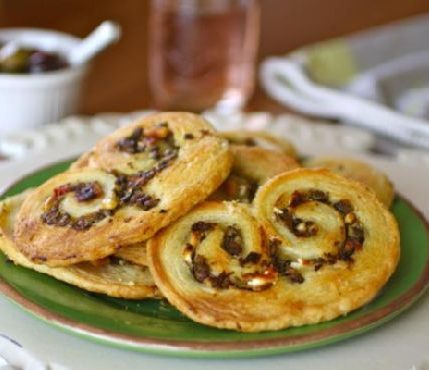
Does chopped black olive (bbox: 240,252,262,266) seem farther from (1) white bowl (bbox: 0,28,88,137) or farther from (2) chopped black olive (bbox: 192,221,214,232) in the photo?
(1) white bowl (bbox: 0,28,88,137)

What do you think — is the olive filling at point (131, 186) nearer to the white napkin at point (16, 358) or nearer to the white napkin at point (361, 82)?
the white napkin at point (16, 358)

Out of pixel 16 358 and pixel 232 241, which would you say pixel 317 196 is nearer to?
pixel 232 241

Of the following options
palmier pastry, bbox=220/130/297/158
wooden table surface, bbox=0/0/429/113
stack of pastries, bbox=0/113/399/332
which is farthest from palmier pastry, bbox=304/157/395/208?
wooden table surface, bbox=0/0/429/113

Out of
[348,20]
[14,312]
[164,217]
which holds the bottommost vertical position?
[348,20]

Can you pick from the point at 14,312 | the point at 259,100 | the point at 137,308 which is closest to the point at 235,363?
the point at 137,308

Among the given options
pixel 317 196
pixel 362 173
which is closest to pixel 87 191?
pixel 317 196

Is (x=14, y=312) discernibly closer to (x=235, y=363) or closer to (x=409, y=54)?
(x=235, y=363)
